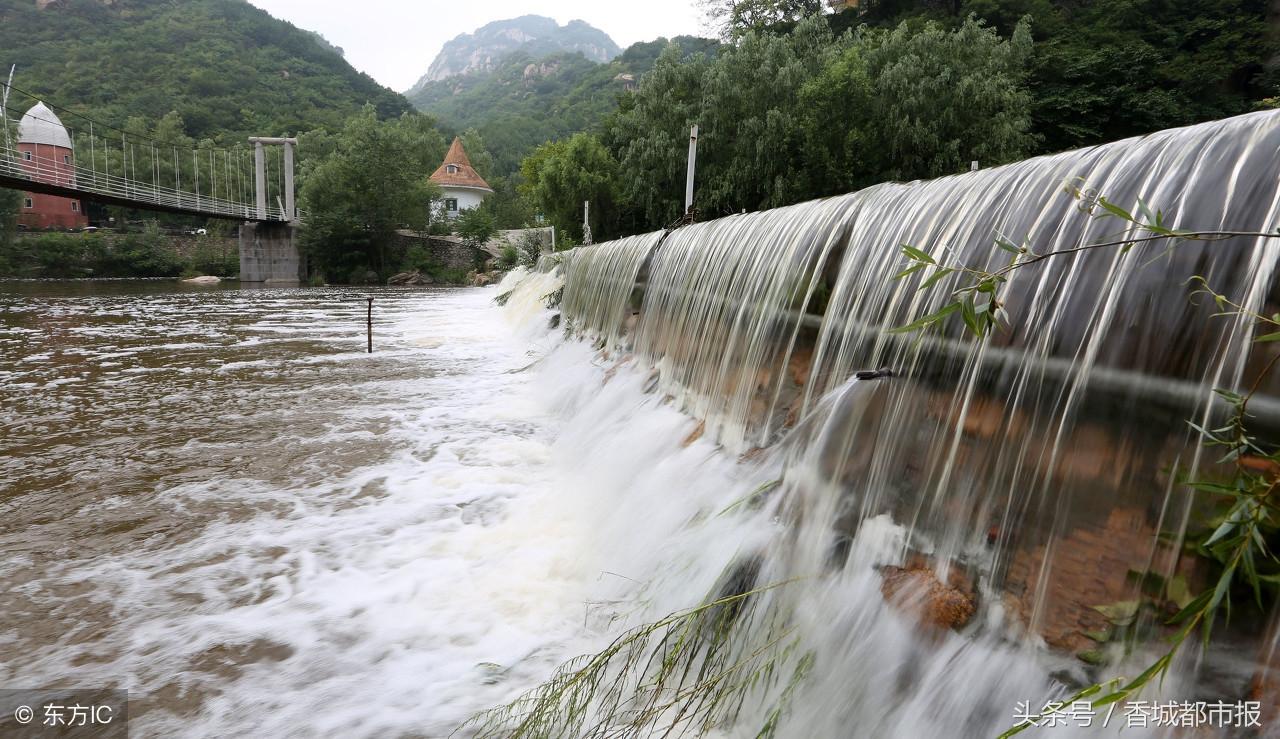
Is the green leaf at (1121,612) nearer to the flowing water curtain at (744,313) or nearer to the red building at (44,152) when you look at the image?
the flowing water curtain at (744,313)

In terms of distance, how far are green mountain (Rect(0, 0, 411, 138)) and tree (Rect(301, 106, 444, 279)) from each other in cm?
3748

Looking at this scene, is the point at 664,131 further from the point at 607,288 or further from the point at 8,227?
the point at 8,227

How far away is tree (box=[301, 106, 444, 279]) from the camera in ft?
153

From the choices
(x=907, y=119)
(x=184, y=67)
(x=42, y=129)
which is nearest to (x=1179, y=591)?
(x=907, y=119)

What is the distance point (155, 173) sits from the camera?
62062 mm

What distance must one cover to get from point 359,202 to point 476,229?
825 cm

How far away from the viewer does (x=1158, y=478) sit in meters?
1.86

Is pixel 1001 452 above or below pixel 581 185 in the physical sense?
below

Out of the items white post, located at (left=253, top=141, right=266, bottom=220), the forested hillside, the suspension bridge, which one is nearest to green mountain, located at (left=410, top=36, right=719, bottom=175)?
the forested hillside

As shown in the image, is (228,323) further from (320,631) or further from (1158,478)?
(1158,478)

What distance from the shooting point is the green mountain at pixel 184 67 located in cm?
7619

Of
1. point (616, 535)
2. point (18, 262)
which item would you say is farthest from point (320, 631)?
point (18, 262)

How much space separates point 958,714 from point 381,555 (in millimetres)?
3015

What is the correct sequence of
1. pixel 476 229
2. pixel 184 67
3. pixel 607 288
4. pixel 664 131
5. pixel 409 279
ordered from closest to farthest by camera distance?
pixel 607 288
pixel 664 131
pixel 409 279
pixel 476 229
pixel 184 67
